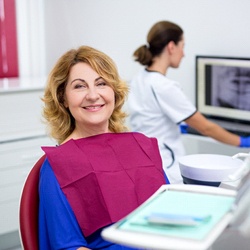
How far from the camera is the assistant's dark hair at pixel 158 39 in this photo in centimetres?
259

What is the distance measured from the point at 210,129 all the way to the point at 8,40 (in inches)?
74.2

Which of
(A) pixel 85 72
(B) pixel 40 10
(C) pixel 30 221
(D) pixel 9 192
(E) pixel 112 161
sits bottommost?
(D) pixel 9 192

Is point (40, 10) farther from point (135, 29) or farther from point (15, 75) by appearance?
point (135, 29)

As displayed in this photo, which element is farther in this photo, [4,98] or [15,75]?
[15,75]

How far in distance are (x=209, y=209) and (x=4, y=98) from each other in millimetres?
2214

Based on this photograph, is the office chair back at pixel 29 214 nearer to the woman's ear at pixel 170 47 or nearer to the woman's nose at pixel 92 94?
the woman's nose at pixel 92 94

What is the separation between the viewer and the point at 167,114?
247 cm

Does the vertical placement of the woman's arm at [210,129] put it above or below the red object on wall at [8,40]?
below

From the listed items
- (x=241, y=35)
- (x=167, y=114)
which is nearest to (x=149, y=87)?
(x=167, y=114)

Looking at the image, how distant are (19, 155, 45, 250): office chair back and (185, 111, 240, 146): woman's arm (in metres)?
1.30

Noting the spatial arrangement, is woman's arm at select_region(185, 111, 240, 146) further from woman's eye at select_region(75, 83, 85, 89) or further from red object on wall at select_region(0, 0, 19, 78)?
red object on wall at select_region(0, 0, 19, 78)

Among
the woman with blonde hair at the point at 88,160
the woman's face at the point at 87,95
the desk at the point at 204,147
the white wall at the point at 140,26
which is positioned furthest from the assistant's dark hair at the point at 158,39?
the woman's face at the point at 87,95

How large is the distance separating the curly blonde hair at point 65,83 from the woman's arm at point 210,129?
99 cm

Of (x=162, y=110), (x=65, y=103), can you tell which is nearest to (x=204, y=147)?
(x=162, y=110)
